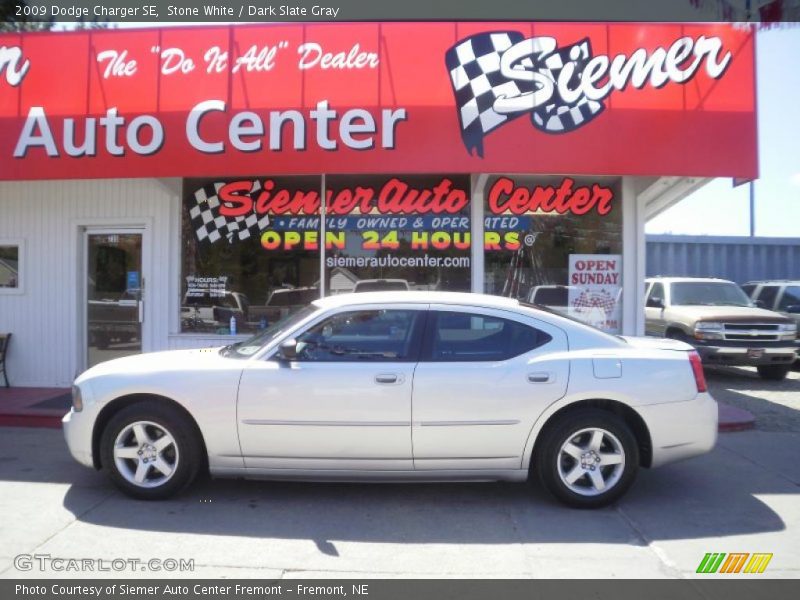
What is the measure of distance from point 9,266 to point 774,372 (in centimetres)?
1233

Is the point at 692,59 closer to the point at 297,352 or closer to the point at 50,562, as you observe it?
the point at 297,352

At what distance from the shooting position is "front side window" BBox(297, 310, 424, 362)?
198 inches

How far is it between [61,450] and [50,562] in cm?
294

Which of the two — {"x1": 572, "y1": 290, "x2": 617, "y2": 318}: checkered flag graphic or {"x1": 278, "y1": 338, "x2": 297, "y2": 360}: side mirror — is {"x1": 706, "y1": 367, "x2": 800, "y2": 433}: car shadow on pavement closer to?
{"x1": 572, "y1": 290, "x2": 617, "y2": 318}: checkered flag graphic

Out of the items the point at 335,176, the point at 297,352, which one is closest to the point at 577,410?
the point at 297,352

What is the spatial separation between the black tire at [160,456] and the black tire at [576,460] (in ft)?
8.33

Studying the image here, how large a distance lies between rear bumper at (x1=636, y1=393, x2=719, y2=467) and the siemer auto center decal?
3979mm

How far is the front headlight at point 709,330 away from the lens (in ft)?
36.2

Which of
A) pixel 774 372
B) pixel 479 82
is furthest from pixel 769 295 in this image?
pixel 479 82

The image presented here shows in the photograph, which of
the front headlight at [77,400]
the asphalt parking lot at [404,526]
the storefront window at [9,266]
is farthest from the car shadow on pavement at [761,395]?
the storefront window at [9,266]

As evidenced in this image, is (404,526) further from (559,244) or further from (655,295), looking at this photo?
(655,295)

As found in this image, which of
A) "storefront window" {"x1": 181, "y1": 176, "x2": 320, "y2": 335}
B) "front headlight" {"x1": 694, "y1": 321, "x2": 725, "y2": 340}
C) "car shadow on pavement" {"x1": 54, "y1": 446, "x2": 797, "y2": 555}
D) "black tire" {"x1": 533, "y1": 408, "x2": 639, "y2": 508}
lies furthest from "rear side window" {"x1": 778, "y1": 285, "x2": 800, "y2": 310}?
"black tire" {"x1": 533, "y1": 408, "x2": 639, "y2": 508}

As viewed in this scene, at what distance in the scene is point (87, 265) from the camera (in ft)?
32.4
